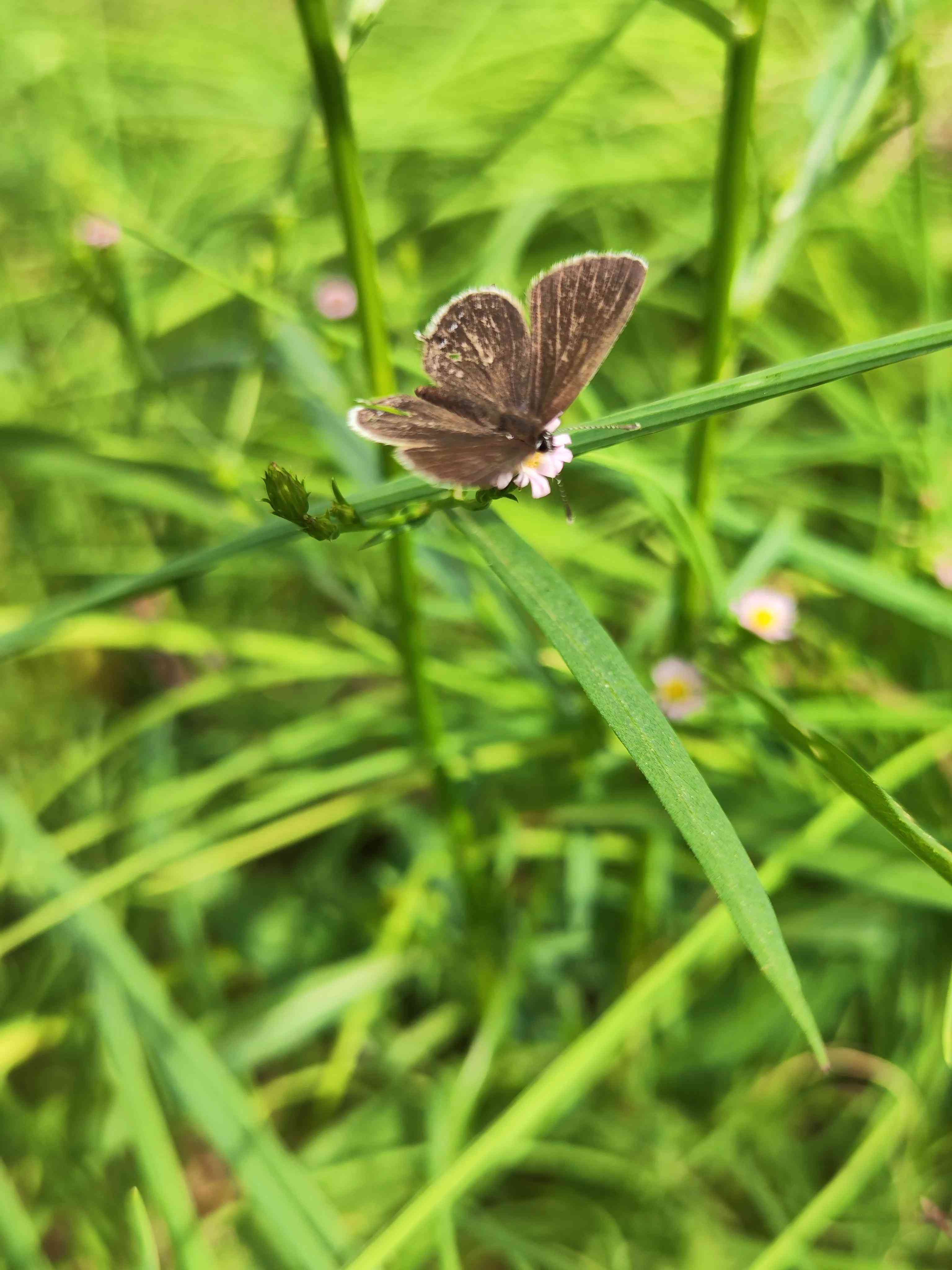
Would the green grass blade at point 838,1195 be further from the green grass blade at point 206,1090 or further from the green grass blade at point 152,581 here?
the green grass blade at point 152,581

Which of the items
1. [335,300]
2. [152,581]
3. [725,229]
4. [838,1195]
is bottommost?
[838,1195]

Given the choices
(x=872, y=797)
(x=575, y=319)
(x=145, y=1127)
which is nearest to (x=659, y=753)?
(x=872, y=797)

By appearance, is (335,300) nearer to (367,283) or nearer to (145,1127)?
(367,283)

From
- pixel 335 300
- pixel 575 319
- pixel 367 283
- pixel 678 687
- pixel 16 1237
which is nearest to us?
pixel 575 319

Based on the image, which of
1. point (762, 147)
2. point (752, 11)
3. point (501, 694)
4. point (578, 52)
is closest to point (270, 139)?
point (578, 52)

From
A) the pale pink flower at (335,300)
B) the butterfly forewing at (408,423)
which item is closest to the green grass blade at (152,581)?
the butterfly forewing at (408,423)

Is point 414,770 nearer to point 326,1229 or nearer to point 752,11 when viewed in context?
point 326,1229
